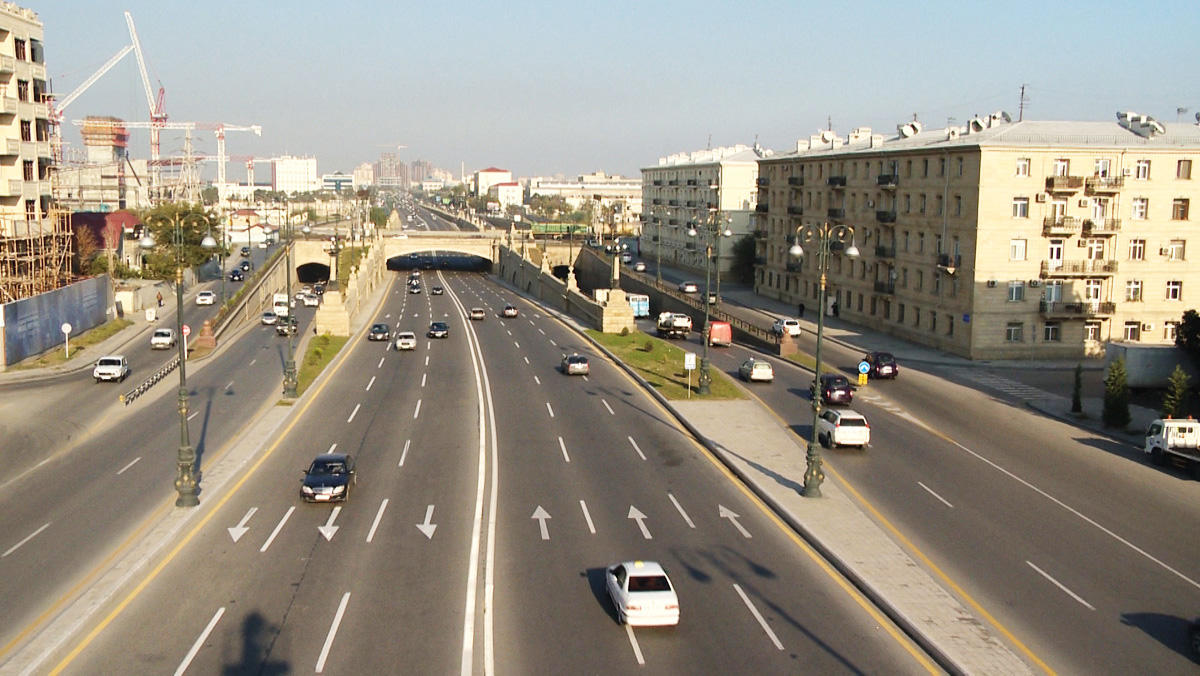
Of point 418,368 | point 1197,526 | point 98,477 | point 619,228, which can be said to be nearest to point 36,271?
point 418,368

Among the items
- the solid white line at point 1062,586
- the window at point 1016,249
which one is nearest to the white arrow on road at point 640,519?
the solid white line at point 1062,586

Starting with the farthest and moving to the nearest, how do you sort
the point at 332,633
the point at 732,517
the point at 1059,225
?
the point at 1059,225, the point at 732,517, the point at 332,633

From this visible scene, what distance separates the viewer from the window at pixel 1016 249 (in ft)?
193

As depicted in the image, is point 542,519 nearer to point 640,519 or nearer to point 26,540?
point 640,519

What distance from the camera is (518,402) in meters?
43.4

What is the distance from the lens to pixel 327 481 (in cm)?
2769

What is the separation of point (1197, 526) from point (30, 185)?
7427cm

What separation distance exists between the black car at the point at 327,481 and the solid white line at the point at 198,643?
24.9 feet

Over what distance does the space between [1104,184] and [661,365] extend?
29.5 meters

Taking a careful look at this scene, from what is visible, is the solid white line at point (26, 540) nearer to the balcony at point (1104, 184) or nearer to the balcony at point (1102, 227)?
the balcony at point (1102, 227)

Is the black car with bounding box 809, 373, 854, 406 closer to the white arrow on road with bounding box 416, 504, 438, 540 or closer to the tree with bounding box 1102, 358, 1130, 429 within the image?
the tree with bounding box 1102, 358, 1130, 429

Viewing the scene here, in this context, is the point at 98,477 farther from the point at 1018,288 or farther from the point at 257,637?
the point at 1018,288

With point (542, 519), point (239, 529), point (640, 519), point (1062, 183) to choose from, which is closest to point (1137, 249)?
point (1062, 183)

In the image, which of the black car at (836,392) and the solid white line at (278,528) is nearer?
the solid white line at (278,528)
